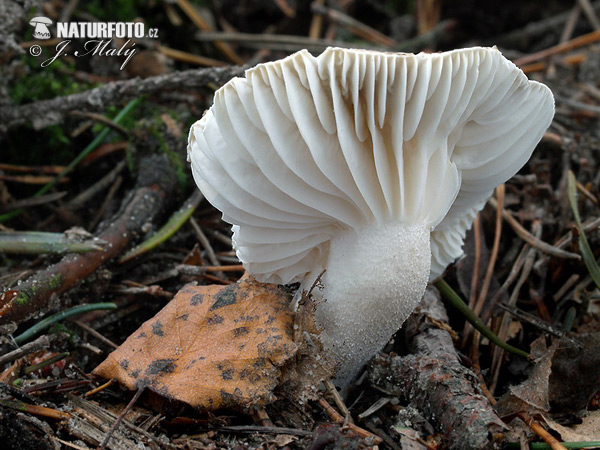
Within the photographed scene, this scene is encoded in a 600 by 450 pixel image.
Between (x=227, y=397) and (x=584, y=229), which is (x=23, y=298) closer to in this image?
(x=227, y=397)

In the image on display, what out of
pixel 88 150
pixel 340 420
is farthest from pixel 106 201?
pixel 340 420

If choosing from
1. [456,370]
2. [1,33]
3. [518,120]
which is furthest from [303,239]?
[1,33]

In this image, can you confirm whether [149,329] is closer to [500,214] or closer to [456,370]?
[456,370]

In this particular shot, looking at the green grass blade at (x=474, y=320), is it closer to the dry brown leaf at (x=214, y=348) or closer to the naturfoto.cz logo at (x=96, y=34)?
the dry brown leaf at (x=214, y=348)

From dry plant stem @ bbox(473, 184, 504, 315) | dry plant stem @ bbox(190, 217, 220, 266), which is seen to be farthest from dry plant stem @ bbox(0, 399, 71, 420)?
dry plant stem @ bbox(473, 184, 504, 315)

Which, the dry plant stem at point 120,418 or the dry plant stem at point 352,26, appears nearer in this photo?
the dry plant stem at point 120,418

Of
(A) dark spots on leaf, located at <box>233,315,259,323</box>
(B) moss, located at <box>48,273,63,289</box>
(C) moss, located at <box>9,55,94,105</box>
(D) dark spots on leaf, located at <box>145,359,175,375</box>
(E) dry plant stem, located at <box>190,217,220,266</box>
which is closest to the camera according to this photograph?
(D) dark spots on leaf, located at <box>145,359,175,375</box>

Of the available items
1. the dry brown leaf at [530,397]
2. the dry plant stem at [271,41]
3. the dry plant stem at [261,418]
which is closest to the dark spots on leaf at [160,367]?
the dry plant stem at [261,418]

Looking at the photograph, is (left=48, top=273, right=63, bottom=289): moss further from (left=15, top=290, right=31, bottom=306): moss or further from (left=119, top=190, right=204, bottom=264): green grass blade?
(left=119, top=190, right=204, bottom=264): green grass blade
